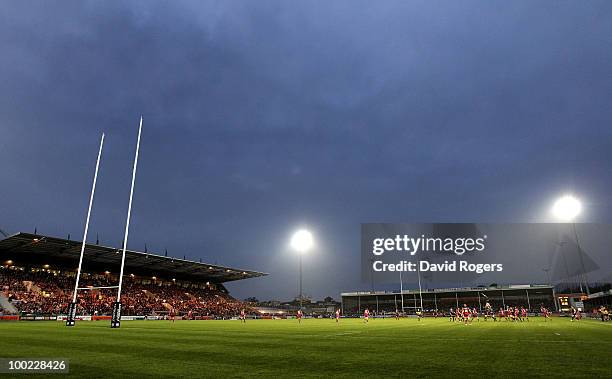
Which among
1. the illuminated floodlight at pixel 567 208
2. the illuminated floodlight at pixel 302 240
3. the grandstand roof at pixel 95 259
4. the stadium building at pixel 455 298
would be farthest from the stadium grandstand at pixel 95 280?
the illuminated floodlight at pixel 567 208

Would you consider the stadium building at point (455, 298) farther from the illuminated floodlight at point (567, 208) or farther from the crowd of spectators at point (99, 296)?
the illuminated floodlight at point (567, 208)

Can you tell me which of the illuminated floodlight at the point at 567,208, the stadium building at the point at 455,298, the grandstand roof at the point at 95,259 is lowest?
the stadium building at the point at 455,298

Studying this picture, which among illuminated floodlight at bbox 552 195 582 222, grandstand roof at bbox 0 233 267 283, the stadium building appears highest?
illuminated floodlight at bbox 552 195 582 222

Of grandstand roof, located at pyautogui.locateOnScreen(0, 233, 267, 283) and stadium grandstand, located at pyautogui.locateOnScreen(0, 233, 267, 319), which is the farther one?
grandstand roof, located at pyautogui.locateOnScreen(0, 233, 267, 283)

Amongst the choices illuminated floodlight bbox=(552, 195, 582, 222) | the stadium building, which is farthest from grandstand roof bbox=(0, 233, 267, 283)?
illuminated floodlight bbox=(552, 195, 582, 222)

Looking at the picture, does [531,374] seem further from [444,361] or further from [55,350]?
[55,350]

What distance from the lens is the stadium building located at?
9581 cm

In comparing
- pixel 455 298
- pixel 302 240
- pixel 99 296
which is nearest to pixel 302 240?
pixel 302 240

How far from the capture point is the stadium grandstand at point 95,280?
46375 mm

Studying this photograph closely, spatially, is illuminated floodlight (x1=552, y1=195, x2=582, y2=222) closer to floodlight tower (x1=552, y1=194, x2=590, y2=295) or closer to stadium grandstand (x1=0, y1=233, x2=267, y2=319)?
floodlight tower (x1=552, y1=194, x2=590, y2=295)

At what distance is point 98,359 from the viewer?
909 cm

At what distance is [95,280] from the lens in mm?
61781

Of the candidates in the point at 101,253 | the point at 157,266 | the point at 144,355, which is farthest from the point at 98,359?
the point at 157,266

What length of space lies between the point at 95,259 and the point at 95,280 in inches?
193
